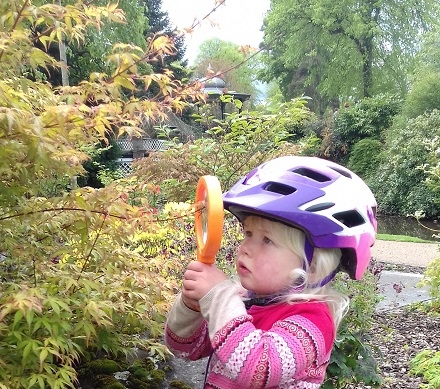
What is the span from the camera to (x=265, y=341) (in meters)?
1.38

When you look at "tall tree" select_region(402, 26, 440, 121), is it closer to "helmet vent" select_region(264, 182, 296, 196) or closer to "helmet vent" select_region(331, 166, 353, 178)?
"helmet vent" select_region(331, 166, 353, 178)

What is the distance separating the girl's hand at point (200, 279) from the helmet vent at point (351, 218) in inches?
14.4

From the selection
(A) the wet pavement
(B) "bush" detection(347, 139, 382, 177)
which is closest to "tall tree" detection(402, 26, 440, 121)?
(B) "bush" detection(347, 139, 382, 177)

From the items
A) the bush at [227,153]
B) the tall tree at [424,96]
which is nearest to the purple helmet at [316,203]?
the bush at [227,153]

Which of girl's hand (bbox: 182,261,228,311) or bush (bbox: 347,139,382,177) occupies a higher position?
bush (bbox: 347,139,382,177)

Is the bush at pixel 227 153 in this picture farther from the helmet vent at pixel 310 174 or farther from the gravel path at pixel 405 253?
the helmet vent at pixel 310 174

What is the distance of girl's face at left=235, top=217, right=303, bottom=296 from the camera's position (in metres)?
1.52

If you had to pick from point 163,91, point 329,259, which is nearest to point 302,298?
point 329,259

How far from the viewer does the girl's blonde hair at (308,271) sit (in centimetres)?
153

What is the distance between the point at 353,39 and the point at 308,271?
28795mm

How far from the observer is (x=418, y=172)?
1806 cm

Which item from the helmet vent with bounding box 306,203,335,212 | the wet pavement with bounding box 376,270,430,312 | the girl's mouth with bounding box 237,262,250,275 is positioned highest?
the helmet vent with bounding box 306,203,335,212

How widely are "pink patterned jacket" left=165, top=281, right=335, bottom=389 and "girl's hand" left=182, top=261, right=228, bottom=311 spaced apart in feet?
0.06

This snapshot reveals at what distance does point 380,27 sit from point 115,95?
94.8 ft
